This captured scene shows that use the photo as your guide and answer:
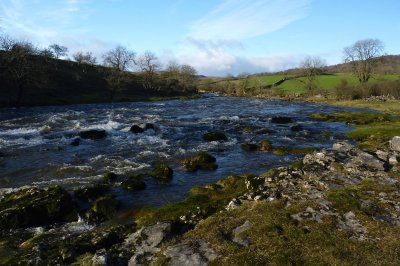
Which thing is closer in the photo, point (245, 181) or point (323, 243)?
point (323, 243)

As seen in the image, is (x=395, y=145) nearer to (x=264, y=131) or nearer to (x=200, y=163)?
(x=200, y=163)

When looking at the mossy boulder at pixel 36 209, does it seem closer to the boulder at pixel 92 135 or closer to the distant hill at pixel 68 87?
the boulder at pixel 92 135

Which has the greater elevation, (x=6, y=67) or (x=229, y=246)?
(x=6, y=67)

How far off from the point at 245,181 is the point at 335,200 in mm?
7214

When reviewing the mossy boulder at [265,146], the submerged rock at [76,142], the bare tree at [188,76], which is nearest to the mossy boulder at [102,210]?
the mossy boulder at [265,146]

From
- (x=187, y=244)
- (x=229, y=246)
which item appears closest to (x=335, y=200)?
(x=229, y=246)

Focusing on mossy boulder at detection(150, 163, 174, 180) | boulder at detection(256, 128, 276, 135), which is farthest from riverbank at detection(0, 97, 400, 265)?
boulder at detection(256, 128, 276, 135)

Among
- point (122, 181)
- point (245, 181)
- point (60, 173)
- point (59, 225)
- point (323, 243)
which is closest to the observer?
point (323, 243)

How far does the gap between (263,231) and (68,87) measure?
9504 cm

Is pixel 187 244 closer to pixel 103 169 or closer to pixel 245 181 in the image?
pixel 245 181

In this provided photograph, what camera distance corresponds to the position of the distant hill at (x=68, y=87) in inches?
2975

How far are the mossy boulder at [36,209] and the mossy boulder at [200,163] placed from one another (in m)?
9.64

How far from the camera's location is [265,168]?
1048 inches

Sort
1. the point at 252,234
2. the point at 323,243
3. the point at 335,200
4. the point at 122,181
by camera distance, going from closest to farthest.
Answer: the point at 323,243 → the point at 252,234 → the point at 335,200 → the point at 122,181
